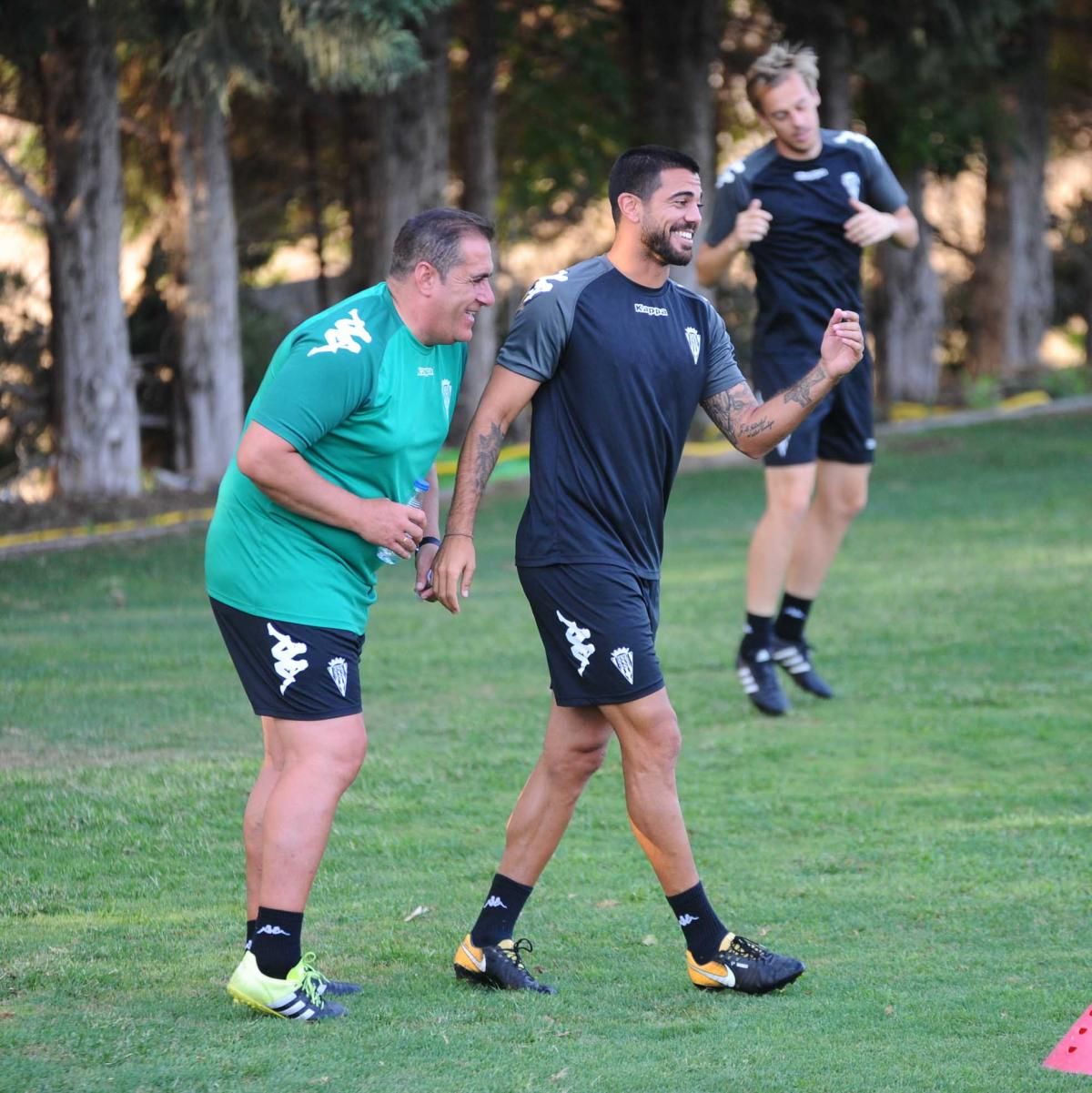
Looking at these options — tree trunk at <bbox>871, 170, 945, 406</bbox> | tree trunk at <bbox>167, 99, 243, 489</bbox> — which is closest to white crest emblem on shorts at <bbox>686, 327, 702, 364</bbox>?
tree trunk at <bbox>167, 99, 243, 489</bbox>

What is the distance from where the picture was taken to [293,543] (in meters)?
4.25

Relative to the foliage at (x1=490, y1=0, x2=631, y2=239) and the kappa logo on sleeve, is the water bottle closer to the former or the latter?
the kappa logo on sleeve

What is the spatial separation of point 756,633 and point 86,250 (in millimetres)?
8040

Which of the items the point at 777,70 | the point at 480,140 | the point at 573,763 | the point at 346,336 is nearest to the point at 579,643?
the point at 573,763

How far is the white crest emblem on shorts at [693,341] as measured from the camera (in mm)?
4664

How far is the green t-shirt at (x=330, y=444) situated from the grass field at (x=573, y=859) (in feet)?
3.38

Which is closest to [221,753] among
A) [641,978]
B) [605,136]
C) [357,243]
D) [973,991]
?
[641,978]

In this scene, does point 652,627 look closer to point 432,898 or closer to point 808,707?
point 432,898

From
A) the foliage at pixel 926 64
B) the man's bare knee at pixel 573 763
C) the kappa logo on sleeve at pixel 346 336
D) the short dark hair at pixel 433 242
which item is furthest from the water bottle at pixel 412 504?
the foliage at pixel 926 64

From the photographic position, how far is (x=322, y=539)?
4.27 metres

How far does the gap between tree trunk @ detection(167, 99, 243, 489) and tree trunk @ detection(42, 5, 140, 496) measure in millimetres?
908

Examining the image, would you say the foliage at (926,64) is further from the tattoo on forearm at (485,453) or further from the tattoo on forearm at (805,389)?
the tattoo on forearm at (485,453)

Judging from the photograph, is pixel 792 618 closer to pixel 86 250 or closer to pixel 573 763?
pixel 573 763

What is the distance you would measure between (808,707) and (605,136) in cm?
1347
